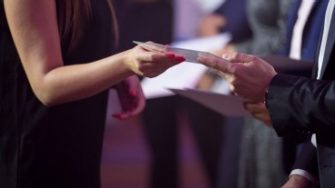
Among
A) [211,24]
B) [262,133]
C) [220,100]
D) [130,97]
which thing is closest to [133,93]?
[130,97]

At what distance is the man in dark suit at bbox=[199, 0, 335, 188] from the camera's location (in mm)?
883

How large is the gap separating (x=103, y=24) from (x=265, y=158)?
1.02 meters

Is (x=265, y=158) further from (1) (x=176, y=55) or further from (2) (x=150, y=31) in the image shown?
(1) (x=176, y=55)

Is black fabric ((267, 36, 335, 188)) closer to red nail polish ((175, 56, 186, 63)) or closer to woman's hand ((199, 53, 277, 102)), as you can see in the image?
woman's hand ((199, 53, 277, 102))

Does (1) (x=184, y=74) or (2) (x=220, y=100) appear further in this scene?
(1) (x=184, y=74)

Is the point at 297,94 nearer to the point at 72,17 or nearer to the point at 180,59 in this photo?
the point at 180,59

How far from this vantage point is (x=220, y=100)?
4.23 feet

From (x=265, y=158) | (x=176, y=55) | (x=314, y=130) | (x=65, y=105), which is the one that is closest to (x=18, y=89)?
(x=65, y=105)

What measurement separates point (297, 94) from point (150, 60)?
19 centimetres

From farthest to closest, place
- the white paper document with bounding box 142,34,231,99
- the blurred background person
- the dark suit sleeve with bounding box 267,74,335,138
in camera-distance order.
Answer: the white paper document with bounding box 142,34,231,99
the blurred background person
the dark suit sleeve with bounding box 267,74,335,138

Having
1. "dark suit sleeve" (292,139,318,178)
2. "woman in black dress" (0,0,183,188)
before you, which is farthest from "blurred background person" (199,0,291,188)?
"woman in black dress" (0,0,183,188)

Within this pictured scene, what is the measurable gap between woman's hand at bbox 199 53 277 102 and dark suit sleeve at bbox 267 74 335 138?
0.02 metres

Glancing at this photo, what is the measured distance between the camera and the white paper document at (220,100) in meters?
1.26

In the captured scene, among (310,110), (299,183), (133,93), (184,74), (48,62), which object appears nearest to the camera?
(310,110)
